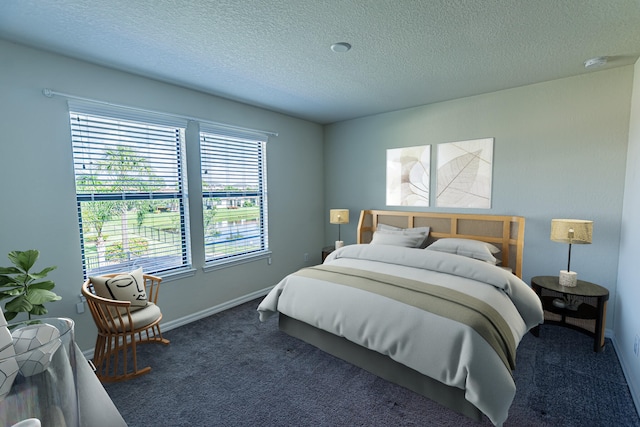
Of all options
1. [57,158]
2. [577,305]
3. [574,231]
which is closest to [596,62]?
[574,231]

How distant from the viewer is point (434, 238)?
3.87m

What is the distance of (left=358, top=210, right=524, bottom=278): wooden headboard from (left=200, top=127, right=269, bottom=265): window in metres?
1.58

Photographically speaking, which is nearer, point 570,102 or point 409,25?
point 409,25

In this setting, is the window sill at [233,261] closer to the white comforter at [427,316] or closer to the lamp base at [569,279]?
the white comforter at [427,316]

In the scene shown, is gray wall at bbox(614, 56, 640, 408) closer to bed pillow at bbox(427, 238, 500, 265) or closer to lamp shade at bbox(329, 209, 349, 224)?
bed pillow at bbox(427, 238, 500, 265)

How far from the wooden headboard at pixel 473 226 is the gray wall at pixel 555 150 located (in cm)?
12

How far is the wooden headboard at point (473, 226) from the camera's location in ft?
10.7

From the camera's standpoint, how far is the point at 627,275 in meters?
2.46

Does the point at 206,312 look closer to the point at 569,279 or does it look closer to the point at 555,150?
the point at 569,279

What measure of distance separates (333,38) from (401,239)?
2434 millimetres

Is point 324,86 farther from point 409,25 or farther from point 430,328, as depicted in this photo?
point 430,328

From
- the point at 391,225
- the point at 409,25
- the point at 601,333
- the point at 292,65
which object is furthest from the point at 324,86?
the point at 601,333

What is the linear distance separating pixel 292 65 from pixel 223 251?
234cm

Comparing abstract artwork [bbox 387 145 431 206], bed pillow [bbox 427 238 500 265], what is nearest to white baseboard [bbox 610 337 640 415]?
bed pillow [bbox 427 238 500 265]
